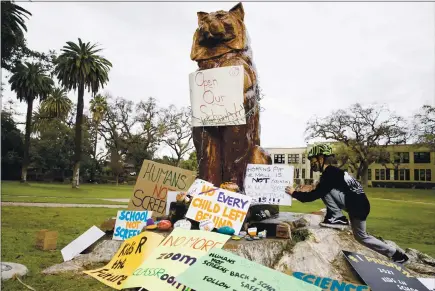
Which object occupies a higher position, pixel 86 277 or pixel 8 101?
pixel 8 101

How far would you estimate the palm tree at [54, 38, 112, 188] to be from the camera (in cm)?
3169

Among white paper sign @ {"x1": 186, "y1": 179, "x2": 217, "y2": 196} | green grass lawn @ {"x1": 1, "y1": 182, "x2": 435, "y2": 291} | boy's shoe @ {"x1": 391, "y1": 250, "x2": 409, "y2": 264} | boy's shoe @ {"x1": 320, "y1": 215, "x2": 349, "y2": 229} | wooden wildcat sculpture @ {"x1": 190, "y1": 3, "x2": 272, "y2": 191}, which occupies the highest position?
wooden wildcat sculpture @ {"x1": 190, "y1": 3, "x2": 272, "y2": 191}

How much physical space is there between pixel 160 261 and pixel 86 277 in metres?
2.54

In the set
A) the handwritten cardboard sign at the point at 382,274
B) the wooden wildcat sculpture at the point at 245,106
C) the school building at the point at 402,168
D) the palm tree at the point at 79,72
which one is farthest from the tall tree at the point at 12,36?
the school building at the point at 402,168

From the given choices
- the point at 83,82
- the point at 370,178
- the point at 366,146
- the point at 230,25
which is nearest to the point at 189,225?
the point at 230,25

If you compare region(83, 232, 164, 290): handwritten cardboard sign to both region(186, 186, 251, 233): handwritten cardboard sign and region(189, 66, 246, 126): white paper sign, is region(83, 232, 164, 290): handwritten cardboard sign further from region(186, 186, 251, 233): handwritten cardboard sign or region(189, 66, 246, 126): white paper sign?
region(189, 66, 246, 126): white paper sign

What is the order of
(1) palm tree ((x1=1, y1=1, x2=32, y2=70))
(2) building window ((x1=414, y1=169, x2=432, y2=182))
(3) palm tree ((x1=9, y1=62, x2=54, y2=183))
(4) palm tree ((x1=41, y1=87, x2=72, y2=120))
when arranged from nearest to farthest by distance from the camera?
(1) palm tree ((x1=1, y1=1, x2=32, y2=70)), (3) palm tree ((x1=9, y1=62, x2=54, y2=183)), (4) palm tree ((x1=41, y1=87, x2=72, y2=120)), (2) building window ((x1=414, y1=169, x2=432, y2=182))

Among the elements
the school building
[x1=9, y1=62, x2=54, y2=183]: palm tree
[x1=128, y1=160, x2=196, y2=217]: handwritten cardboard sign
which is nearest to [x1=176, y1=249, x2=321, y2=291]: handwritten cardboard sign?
[x1=128, y1=160, x2=196, y2=217]: handwritten cardboard sign

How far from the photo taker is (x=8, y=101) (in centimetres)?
4403

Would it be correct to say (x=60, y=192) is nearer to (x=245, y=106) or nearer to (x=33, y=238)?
(x=33, y=238)

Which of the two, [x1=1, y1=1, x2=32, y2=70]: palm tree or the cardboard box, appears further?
[x1=1, y1=1, x2=32, y2=70]: palm tree

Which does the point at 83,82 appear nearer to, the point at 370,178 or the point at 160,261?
the point at 160,261

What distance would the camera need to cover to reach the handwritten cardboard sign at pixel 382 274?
4.32m

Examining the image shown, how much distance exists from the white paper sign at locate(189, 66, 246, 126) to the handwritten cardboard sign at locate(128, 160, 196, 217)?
116 cm
